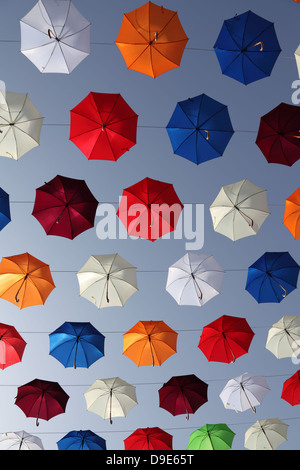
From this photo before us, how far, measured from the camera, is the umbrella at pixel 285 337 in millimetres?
8297

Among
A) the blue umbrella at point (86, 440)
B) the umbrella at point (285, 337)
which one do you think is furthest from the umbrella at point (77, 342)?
the umbrella at point (285, 337)

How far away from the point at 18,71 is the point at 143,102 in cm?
174

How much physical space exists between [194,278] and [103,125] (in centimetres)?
278

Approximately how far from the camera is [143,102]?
23.1 feet

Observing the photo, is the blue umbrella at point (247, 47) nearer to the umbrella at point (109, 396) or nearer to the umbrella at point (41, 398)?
the umbrella at point (109, 396)

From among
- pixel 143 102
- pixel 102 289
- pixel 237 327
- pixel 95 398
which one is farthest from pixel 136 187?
pixel 95 398

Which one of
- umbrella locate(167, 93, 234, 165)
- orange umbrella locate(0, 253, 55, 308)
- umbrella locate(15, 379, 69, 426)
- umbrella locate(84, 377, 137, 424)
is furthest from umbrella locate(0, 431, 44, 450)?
umbrella locate(167, 93, 234, 165)

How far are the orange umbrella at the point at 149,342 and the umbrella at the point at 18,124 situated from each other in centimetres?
334

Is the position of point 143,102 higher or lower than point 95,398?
higher

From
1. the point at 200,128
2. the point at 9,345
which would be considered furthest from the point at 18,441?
the point at 200,128

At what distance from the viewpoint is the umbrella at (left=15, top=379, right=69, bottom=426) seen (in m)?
8.52

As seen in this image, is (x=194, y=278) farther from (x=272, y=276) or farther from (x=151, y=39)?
(x=151, y=39)

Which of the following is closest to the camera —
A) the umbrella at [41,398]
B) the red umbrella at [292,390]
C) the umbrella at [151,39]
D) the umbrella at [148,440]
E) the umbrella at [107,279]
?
the umbrella at [151,39]

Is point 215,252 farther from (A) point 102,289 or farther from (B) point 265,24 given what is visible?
(B) point 265,24
